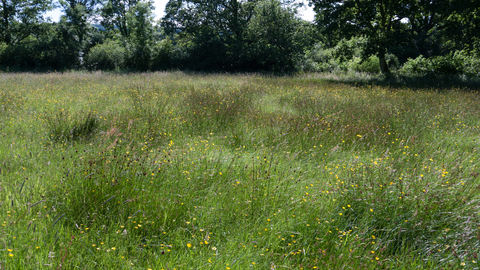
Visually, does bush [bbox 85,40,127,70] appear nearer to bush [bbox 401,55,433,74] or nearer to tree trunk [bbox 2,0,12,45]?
tree trunk [bbox 2,0,12,45]

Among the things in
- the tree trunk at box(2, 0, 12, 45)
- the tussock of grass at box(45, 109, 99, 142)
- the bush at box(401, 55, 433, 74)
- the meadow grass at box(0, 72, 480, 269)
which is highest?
the tree trunk at box(2, 0, 12, 45)

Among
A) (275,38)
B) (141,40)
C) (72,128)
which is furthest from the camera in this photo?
(141,40)

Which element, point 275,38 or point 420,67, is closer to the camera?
point 420,67

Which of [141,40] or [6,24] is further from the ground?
[6,24]

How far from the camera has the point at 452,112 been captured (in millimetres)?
7492

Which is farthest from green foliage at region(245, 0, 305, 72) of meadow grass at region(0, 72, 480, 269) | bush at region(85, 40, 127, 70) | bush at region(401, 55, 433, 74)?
meadow grass at region(0, 72, 480, 269)

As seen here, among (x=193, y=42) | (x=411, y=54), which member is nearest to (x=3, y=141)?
(x=193, y=42)

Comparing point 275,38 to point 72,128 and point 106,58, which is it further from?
point 72,128

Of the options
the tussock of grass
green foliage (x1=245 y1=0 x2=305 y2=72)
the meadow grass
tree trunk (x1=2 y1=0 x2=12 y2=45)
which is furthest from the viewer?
tree trunk (x1=2 y1=0 x2=12 y2=45)

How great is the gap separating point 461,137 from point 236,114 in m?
4.79

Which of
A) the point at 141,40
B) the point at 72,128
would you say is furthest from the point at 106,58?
the point at 72,128

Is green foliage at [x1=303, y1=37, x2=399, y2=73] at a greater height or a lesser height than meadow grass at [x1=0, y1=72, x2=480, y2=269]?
greater

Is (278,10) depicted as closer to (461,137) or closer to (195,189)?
(461,137)

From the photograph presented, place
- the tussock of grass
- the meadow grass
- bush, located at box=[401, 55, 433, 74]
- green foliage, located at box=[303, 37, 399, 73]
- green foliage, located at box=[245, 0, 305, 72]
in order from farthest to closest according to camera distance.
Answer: green foliage, located at box=[245, 0, 305, 72], bush, located at box=[401, 55, 433, 74], green foliage, located at box=[303, 37, 399, 73], the tussock of grass, the meadow grass
